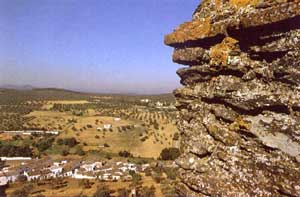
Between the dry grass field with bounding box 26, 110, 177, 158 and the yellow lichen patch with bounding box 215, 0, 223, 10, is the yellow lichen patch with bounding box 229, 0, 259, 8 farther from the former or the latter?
the dry grass field with bounding box 26, 110, 177, 158

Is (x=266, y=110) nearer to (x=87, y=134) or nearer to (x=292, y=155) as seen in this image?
(x=292, y=155)

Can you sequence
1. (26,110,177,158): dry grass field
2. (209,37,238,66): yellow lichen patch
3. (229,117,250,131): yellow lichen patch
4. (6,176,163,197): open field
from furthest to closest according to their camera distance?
(26,110,177,158): dry grass field
(6,176,163,197): open field
(209,37,238,66): yellow lichen patch
(229,117,250,131): yellow lichen patch

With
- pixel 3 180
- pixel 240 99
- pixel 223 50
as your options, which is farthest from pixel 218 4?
pixel 3 180

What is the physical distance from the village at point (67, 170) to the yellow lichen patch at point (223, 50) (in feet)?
68.3

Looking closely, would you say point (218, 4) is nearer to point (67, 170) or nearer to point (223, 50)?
point (223, 50)

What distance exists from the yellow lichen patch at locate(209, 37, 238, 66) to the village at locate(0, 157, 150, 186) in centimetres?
2081

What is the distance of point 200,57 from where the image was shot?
4.42 metres

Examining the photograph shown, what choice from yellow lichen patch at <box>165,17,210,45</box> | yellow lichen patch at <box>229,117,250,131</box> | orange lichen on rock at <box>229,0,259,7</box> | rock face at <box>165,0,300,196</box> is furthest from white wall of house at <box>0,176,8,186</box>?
orange lichen on rock at <box>229,0,259,7</box>

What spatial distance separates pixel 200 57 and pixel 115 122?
51569 millimetres

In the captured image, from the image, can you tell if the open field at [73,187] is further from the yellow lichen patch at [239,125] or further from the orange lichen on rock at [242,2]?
the orange lichen on rock at [242,2]

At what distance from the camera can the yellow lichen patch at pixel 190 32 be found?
4298 mm

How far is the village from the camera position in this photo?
964 inches

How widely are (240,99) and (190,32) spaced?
3.70 feet

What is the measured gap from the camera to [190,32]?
454 centimetres
